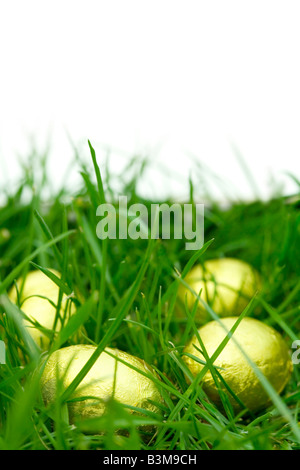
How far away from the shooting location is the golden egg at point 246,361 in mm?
421

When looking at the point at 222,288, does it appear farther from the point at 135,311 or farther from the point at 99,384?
the point at 99,384

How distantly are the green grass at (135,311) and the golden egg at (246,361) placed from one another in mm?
13

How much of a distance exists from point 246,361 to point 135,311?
0.11m

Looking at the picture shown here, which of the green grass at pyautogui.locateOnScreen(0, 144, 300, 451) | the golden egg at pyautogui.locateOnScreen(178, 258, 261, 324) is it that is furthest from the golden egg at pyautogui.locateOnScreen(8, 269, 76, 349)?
the golden egg at pyautogui.locateOnScreen(178, 258, 261, 324)

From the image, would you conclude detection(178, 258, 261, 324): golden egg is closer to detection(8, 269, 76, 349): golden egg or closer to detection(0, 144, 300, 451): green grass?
detection(0, 144, 300, 451): green grass

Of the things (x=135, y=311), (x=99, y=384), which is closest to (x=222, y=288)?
(x=135, y=311)

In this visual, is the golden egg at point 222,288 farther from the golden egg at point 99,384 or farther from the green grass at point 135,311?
the golden egg at point 99,384

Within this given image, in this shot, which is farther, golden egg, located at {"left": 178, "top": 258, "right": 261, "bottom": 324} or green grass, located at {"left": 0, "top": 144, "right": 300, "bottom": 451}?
golden egg, located at {"left": 178, "top": 258, "right": 261, "bottom": 324}

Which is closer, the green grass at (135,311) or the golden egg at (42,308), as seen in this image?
the green grass at (135,311)

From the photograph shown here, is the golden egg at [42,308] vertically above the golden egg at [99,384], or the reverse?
the golden egg at [42,308]

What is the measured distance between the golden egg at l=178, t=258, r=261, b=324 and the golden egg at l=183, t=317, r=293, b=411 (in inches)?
2.5

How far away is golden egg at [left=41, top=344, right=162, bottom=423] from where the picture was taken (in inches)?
14.4

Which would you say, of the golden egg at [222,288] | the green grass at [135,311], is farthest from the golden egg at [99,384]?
the golden egg at [222,288]
